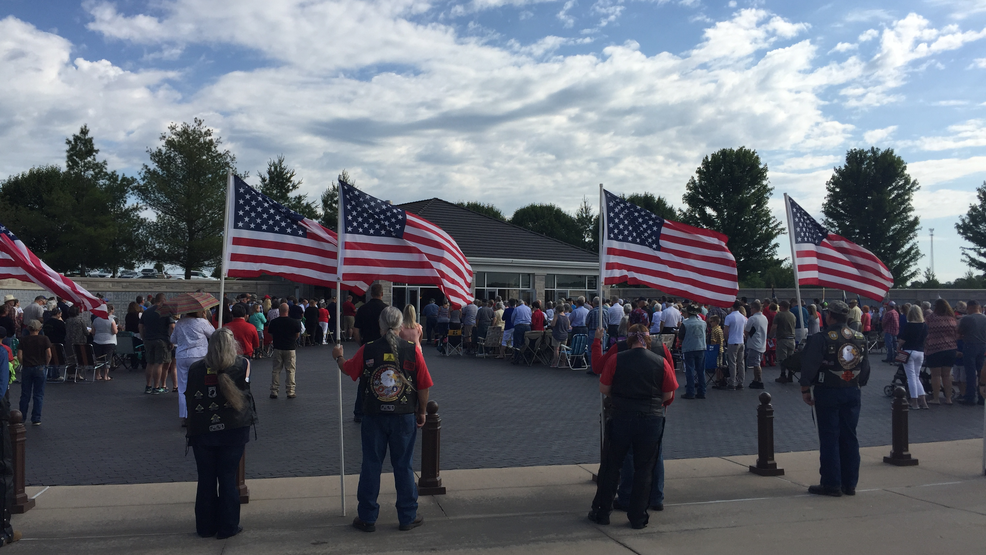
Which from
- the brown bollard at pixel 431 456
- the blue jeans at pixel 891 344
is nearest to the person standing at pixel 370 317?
the brown bollard at pixel 431 456

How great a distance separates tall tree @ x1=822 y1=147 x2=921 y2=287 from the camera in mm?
51438

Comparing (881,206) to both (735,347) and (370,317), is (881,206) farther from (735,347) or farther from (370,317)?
(370,317)

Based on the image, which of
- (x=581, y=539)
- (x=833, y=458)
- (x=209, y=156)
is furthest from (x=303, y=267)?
(x=209, y=156)

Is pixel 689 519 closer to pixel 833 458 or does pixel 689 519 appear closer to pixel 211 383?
pixel 833 458

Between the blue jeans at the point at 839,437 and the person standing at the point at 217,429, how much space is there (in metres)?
5.62

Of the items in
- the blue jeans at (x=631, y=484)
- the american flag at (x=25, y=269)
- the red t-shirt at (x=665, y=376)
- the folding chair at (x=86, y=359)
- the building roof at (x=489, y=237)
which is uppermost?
the building roof at (x=489, y=237)

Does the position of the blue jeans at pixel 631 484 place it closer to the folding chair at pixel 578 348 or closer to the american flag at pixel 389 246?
the american flag at pixel 389 246

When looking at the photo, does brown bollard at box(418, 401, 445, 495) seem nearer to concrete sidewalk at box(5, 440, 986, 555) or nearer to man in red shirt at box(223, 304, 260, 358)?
concrete sidewalk at box(5, 440, 986, 555)

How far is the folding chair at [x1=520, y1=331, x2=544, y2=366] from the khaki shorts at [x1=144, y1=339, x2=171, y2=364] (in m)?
10.1

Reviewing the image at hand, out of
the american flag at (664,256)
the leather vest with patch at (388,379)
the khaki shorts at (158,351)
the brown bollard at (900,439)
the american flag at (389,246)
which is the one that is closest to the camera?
the leather vest with patch at (388,379)

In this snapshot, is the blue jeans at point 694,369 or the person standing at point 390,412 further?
the blue jeans at point 694,369

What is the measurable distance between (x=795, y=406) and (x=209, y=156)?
3666 cm

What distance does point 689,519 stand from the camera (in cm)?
644

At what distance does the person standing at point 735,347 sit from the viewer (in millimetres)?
14719
